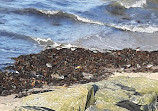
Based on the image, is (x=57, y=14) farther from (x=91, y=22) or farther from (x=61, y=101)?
(x=61, y=101)

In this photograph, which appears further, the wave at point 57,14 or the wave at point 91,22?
the wave at point 57,14

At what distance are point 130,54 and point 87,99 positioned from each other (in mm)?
7427

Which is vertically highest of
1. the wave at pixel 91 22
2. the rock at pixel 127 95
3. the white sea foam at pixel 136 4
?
the white sea foam at pixel 136 4

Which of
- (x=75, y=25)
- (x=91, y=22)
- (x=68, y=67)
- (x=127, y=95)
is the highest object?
(x=91, y=22)

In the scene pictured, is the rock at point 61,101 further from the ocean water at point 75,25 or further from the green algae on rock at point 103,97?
the ocean water at point 75,25

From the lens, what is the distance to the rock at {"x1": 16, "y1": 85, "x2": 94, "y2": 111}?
5.28m

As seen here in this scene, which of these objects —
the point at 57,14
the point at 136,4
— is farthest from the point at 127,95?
the point at 136,4

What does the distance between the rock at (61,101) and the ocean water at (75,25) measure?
559cm

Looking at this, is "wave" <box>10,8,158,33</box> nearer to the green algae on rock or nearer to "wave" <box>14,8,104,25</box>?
"wave" <box>14,8,104,25</box>

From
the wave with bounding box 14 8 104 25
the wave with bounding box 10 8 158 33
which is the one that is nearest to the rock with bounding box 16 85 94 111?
the wave with bounding box 10 8 158 33

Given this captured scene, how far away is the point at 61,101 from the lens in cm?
537

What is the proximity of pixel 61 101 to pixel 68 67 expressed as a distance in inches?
217

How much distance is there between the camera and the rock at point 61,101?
17.3 ft

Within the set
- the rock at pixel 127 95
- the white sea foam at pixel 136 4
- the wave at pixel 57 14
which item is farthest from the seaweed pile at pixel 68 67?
the white sea foam at pixel 136 4
